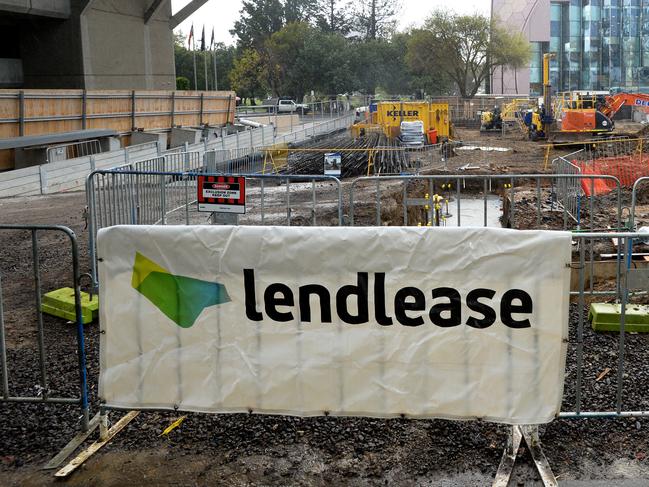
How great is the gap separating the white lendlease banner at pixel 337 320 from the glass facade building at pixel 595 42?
85118mm

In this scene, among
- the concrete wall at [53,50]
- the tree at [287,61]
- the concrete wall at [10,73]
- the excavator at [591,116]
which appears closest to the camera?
the concrete wall at [53,50]

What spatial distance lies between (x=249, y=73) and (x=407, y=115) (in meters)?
52.2

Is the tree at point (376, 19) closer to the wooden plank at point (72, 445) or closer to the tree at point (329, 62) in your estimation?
the tree at point (329, 62)

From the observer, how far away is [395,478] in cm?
Result: 479

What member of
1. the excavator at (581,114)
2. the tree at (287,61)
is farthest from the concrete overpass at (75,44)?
the tree at (287,61)

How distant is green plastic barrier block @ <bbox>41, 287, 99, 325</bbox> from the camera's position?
814 centimetres

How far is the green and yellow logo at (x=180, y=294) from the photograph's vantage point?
5.16 metres

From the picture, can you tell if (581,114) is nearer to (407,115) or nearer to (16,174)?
(407,115)

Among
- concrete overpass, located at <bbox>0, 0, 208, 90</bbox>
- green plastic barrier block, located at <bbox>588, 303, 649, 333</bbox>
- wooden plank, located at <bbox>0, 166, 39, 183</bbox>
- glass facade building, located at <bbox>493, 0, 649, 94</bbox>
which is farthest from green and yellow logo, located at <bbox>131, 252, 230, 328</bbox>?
glass facade building, located at <bbox>493, 0, 649, 94</bbox>

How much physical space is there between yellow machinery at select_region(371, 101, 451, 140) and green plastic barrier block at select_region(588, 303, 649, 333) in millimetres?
31410

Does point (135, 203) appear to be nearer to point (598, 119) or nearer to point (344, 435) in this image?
point (344, 435)

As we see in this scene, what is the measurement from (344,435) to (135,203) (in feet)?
19.0

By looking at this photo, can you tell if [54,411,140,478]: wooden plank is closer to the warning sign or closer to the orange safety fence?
the warning sign

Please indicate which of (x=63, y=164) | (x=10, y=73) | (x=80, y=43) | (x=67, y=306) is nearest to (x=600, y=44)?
(x=80, y=43)
